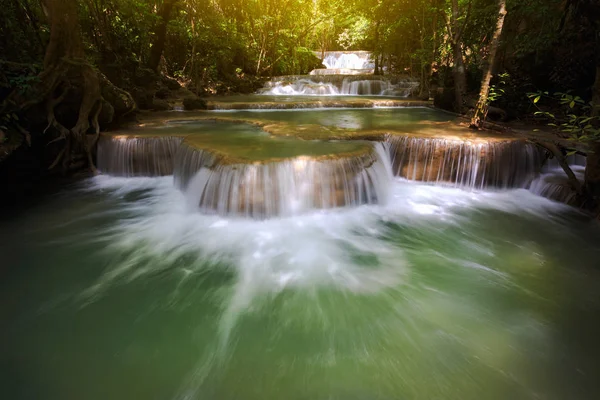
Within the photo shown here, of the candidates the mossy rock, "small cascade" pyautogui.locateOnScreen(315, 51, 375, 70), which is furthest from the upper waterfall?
"small cascade" pyautogui.locateOnScreen(315, 51, 375, 70)

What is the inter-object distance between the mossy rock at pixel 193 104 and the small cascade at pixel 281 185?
282 inches

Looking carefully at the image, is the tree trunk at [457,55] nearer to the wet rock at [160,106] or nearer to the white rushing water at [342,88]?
the white rushing water at [342,88]

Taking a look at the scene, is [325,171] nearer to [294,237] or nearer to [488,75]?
[294,237]

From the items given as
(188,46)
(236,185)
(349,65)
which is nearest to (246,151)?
(236,185)

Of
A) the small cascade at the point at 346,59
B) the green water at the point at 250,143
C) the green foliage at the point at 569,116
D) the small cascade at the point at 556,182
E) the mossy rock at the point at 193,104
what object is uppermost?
the small cascade at the point at 346,59

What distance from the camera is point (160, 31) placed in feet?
44.2

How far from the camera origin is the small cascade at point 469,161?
6.53 metres

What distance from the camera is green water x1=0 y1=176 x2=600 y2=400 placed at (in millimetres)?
2652

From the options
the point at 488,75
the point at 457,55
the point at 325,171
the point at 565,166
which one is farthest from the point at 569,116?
the point at 457,55

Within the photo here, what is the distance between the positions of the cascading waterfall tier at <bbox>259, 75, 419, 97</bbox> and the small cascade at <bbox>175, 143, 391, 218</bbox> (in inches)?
572

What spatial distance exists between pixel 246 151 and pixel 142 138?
3.04 meters

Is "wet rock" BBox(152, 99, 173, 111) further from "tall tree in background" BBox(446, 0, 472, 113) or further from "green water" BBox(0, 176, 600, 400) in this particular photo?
"tall tree in background" BBox(446, 0, 472, 113)

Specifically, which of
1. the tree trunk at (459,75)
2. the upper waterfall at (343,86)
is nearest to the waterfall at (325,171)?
the tree trunk at (459,75)

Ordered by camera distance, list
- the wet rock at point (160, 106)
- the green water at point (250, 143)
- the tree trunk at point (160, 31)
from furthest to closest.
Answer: the tree trunk at point (160, 31) < the wet rock at point (160, 106) < the green water at point (250, 143)
